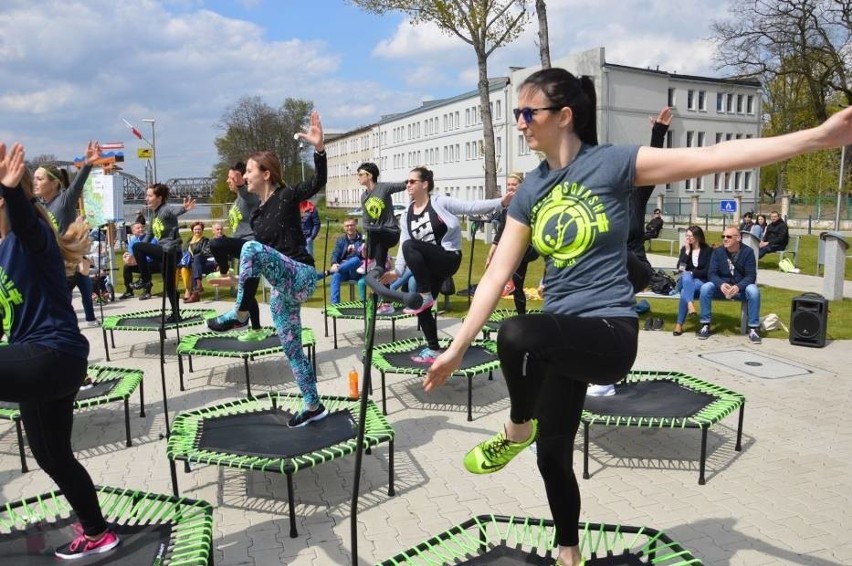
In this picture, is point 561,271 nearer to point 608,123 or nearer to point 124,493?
point 124,493

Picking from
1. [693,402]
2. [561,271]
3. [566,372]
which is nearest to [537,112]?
[561,271]

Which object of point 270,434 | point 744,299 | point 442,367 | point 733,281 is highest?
point 442,367

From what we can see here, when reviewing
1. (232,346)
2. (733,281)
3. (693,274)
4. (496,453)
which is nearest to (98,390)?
(232,346)

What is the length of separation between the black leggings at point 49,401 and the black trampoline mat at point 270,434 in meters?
1.14

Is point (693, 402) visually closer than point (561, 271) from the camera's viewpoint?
No

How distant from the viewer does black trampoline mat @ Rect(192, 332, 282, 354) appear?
21.8 feet

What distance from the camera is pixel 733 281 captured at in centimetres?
843

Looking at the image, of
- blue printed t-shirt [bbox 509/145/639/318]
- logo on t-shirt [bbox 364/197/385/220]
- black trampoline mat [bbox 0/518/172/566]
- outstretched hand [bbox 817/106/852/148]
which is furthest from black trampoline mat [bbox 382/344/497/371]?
outstretched hand [bbox 817/106/852/148]

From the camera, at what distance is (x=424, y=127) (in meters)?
68.4

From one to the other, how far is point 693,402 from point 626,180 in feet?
10.00

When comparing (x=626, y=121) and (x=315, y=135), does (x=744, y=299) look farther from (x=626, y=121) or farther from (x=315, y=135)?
(x=626, y=121)

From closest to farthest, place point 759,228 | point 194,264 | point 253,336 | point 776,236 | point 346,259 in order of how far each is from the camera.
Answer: point 253,336, point 346,259, point 194,264, point 776,236, point 759,228

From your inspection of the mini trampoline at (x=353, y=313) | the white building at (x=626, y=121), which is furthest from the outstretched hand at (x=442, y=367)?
the white building at (x=626, y=121)

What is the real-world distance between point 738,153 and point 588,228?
1.77 feet
